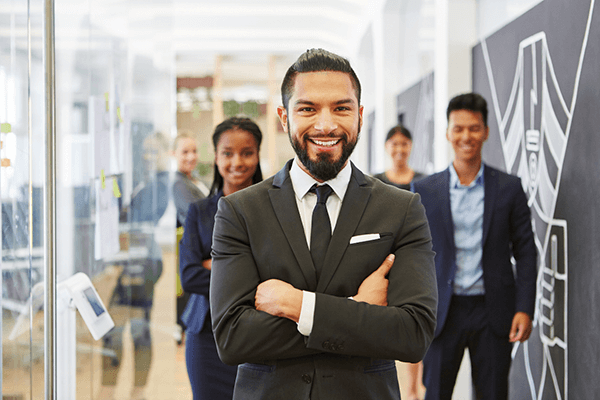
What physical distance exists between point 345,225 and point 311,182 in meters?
0.16

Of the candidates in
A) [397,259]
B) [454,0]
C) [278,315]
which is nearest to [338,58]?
[397,259]

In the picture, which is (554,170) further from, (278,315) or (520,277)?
(278,315)

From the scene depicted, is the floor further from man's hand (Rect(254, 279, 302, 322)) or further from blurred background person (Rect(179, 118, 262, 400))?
man's hand (Rect(254, 279, 302, 322))

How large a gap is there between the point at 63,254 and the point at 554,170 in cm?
241

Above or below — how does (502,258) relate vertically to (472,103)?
below

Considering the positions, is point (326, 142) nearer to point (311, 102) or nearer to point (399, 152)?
point (311, 102)

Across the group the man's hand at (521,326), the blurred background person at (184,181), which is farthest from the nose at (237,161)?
the blurred background person at (184,181)

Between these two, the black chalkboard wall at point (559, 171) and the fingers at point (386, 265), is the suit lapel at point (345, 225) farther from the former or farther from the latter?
the black chalkboard wall at point (559, 171)

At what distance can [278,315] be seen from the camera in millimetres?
1547

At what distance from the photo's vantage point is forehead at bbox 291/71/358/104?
5.11ft

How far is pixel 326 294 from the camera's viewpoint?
152 cm

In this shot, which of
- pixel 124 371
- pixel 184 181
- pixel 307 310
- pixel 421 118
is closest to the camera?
pixel 307 310

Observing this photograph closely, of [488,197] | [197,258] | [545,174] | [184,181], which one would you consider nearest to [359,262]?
[197,258]

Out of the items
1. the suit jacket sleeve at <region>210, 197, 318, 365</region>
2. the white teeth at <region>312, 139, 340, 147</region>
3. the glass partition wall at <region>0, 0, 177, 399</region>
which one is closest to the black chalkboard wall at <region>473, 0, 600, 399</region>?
the white teeth at <region>312, 139, 340, 147</region>
